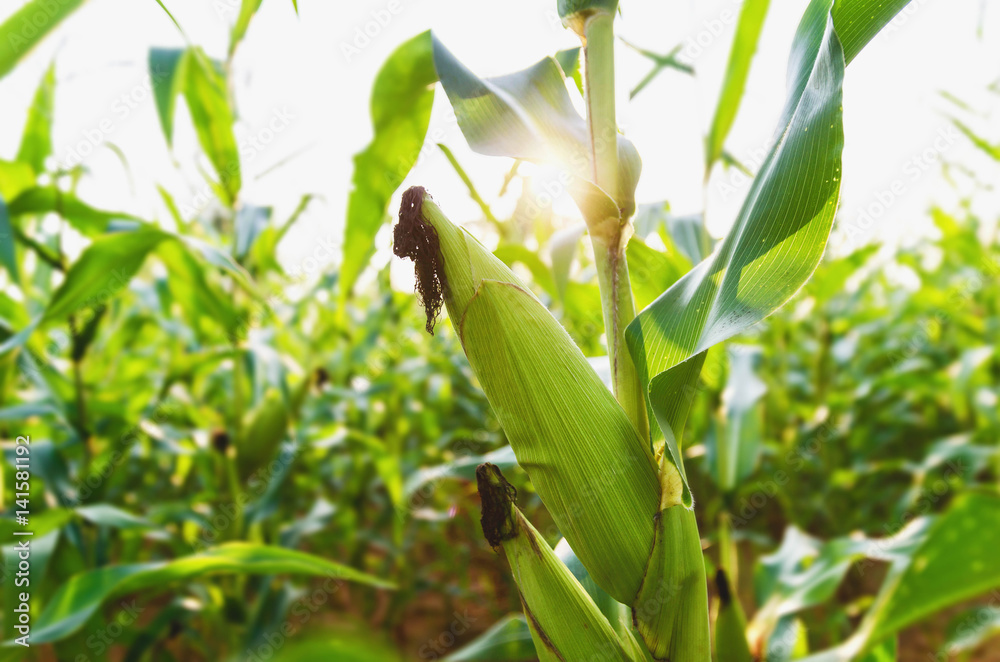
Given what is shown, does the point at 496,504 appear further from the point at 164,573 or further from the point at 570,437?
the point at 164,573

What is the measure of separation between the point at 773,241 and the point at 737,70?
0.51 meters

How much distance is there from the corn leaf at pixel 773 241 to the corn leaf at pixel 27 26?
72 cm

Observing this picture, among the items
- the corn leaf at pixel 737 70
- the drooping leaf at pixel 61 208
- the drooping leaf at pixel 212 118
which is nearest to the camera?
the corn leaf at pixel 737 70

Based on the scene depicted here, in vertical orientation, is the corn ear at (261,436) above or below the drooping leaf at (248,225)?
below

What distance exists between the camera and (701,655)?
0.36m

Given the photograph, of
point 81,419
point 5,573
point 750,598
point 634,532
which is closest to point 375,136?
point 634,532

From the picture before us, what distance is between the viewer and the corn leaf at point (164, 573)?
70 centimetres

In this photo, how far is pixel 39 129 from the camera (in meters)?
1.09

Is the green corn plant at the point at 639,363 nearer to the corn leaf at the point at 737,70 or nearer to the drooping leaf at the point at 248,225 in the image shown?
the corn leaf at the point at 737,70

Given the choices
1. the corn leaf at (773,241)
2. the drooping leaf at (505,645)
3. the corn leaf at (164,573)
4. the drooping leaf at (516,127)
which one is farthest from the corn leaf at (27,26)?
the drooping leaf at (505,645)

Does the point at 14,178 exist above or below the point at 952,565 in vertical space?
above

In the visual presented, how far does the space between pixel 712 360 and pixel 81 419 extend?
1.12 m

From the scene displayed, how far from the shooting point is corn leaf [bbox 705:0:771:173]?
69 cm

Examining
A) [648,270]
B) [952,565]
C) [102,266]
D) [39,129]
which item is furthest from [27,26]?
[952,565]
